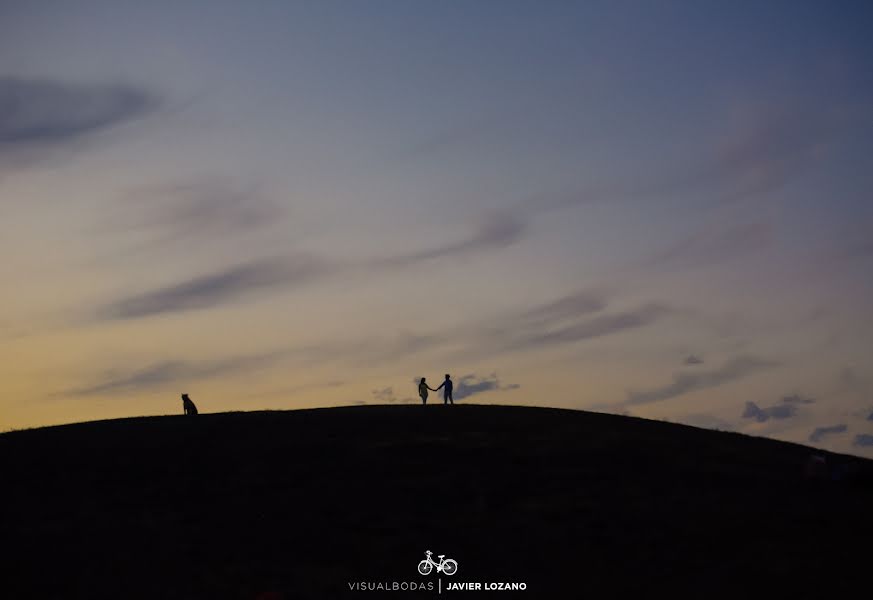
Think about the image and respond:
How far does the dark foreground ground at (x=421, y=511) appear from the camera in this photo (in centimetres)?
3238

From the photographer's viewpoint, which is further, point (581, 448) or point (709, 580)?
point (581, 448)

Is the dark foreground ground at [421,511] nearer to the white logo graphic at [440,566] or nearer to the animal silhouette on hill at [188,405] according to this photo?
the white logo graphic at [440,566]

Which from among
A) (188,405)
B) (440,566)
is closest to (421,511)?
(440,566)

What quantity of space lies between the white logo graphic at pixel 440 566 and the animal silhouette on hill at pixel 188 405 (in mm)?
25830

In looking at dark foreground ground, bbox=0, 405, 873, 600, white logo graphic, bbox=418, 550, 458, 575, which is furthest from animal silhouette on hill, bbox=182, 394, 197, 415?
white logo graphic, bbox=418, 550, 458, 575

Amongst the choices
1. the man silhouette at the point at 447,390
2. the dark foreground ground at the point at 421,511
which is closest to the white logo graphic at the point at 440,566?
the dark foreground ground at the point at 421,511

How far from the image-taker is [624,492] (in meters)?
39.2

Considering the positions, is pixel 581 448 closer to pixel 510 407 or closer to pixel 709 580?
pixel 510 407

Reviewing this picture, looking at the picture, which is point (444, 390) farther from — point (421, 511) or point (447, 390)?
point (421, 511)

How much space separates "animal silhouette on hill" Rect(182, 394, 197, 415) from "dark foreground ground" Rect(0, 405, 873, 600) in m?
4.97

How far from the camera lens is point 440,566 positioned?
110ft

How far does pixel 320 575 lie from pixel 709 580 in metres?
12.1

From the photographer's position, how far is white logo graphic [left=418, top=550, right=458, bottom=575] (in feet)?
109

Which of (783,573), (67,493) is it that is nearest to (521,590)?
(783,573)
